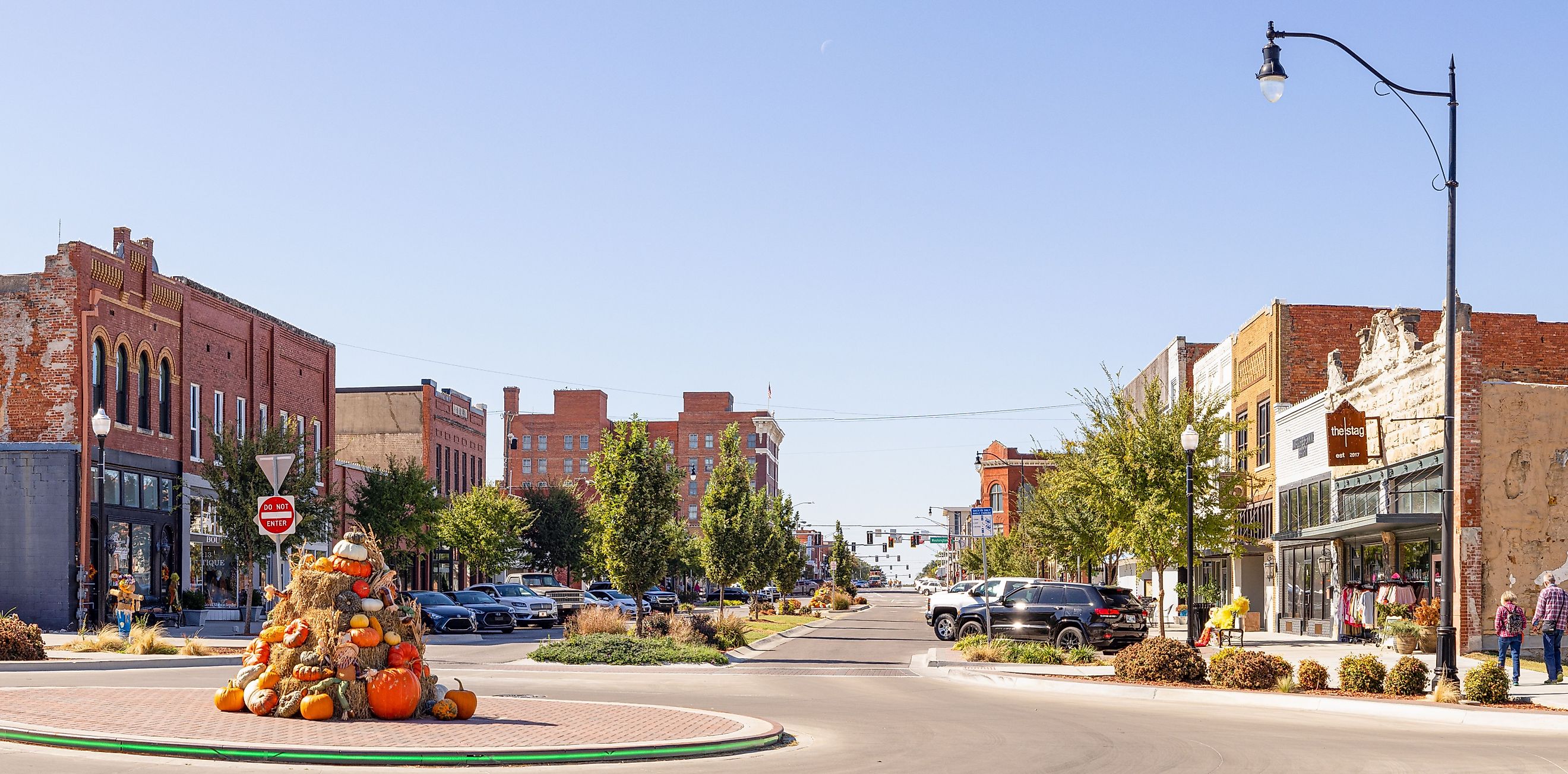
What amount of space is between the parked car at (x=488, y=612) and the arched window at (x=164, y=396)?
950 cm

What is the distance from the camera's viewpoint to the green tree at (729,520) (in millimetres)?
49719

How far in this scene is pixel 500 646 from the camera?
35.0m

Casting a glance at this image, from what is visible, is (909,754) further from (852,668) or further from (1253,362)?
(1253,362)

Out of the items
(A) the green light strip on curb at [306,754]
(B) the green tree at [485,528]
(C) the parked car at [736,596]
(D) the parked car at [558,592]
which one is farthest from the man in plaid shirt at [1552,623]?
(C) the parked car at [736,596]

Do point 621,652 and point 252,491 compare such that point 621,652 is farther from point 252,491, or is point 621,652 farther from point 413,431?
point 413,431

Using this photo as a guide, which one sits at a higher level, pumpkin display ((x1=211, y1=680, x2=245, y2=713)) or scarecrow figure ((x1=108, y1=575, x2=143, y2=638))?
pumpkin display ((x1=211, y1=680, x2=245, y2=713))

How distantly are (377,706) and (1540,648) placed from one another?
2460 cm

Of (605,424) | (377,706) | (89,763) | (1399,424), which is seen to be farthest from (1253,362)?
(605,424)

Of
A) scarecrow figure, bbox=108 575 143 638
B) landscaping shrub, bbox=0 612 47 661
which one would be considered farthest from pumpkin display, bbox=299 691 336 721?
scarecrow figure, bbox=108 575 143 638

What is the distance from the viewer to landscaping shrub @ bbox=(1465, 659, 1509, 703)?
1920cm

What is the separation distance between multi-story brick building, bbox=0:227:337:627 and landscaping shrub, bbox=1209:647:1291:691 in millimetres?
23312

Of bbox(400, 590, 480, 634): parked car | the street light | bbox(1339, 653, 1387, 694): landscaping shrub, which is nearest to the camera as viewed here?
bbox(1339, 653, 1387, 694): landscaping shrub

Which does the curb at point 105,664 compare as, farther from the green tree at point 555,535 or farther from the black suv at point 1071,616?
the green tree at point 555,535

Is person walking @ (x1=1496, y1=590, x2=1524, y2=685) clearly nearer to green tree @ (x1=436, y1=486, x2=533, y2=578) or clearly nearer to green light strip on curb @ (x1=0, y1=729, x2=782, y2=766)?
green light strip on curb @ (x1=0, y1=729, x2=782, y2=766)
